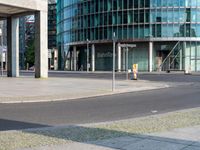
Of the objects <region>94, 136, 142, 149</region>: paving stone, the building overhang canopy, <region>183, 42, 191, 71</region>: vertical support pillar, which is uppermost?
the building overhang canopy

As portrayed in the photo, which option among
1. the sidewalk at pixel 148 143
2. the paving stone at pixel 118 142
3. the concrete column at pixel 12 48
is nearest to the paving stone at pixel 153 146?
the sidewalk at pixel 148 143

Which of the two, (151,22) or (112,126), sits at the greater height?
(151,22)

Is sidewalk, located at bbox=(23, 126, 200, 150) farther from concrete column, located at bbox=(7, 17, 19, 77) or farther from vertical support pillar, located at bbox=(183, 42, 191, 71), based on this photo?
vertical support pillar, located at bbox=(183, 42, 191, 71)

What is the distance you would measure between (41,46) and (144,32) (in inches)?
1559

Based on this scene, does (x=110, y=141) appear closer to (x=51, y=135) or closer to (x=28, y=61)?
(x=51, y=135)

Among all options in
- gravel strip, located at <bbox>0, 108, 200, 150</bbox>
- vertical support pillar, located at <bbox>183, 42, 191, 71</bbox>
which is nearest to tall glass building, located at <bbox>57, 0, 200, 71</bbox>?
vertical support pillar, located at <bbox>183, 42, 191, 71</bbox>

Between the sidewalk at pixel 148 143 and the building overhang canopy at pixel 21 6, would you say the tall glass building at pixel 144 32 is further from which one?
the sidewalk at pixel 148 143

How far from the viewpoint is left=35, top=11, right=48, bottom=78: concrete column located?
38.7 metres

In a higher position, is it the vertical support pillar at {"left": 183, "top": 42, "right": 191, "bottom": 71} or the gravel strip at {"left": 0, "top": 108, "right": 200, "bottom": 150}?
the vertical support pillar at {"left": 183, "top": 42, "right": 191, "bottom": 71}

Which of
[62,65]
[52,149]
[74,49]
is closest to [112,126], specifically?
[52,149]

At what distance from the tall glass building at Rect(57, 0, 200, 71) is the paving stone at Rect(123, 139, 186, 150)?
63.1 m

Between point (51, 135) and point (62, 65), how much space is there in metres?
90.3

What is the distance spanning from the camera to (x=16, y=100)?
17609mm

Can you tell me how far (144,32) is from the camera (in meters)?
75.6
